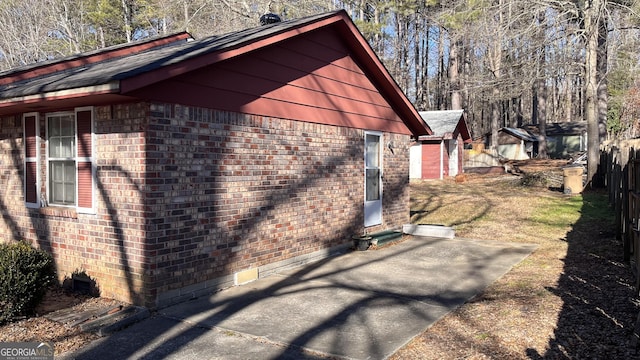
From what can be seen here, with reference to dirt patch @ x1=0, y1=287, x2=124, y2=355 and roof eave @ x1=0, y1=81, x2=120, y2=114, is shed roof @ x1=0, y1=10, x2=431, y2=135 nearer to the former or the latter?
roof eave @ x1=0, y1=81, x2=120, y2=114

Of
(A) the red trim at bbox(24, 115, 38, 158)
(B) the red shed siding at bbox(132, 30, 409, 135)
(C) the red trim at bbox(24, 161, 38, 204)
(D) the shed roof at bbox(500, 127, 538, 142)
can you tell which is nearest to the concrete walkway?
(B) the red shed siding at bbox(132, 30, 409, 135)

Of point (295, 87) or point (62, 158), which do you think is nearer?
point (62, 158)

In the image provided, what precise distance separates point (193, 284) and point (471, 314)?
11.9 feet

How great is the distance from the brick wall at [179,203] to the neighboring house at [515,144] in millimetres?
39983

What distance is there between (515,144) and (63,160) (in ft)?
145

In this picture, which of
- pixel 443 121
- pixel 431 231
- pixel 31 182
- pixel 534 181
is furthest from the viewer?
pixel 443 121

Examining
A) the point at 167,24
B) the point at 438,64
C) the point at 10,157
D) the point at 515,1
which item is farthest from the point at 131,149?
the point at 438,64

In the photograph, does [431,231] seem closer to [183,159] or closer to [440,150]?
[183,159]

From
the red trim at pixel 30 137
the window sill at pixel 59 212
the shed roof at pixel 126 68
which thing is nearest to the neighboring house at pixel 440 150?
the shed roof at pixel 126 68

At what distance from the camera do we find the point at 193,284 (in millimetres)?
6480

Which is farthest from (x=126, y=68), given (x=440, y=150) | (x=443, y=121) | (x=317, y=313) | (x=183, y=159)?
(x=443, y=121)

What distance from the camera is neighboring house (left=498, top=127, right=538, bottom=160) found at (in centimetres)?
4444

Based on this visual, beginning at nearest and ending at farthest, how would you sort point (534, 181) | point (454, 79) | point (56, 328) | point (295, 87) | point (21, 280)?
point (56, 328) < point (21, 280) < point (295, 87) < point (534, 181) < point (454, 79)

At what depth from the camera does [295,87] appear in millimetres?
8352
